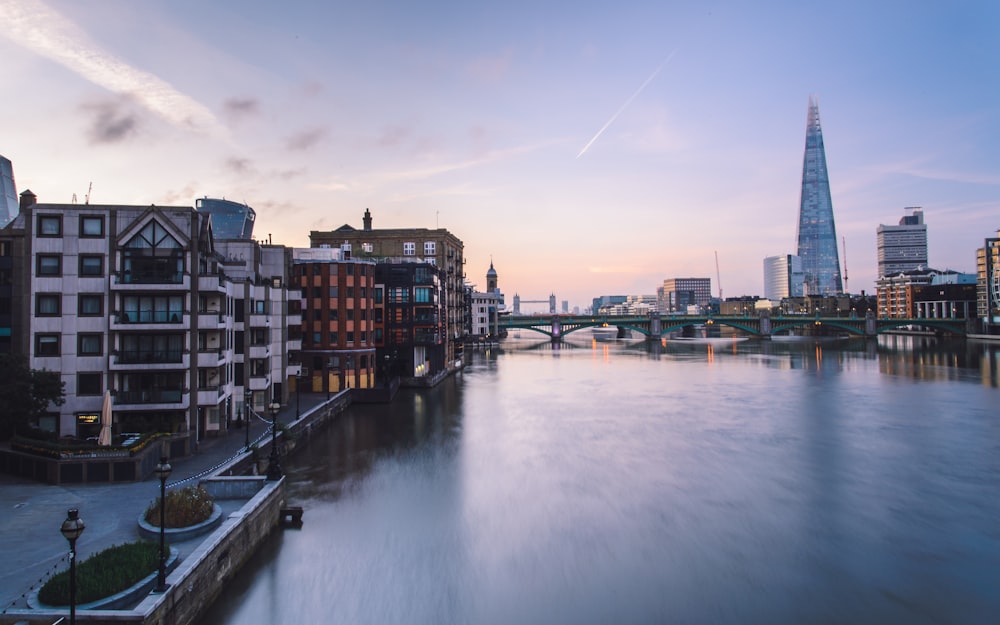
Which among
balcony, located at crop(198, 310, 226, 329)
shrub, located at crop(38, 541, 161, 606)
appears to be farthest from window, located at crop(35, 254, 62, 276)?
shrub, located at crop(38, 541, 161, 606)

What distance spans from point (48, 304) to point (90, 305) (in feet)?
6.74

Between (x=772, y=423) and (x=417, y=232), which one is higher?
(x=417, y=232)

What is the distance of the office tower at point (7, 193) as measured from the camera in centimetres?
6412

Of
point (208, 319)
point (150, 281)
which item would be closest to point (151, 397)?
point (208, 319)

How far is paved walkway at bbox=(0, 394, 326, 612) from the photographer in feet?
55.4

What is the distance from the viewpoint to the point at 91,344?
33.6 metres

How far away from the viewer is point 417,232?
105 m

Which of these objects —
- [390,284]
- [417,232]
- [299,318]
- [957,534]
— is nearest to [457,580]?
[957,534]

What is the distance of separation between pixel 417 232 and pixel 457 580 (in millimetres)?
87386

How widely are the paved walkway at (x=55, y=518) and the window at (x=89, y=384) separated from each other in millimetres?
6792

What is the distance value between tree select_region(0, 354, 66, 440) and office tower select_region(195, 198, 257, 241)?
52660 millimetres

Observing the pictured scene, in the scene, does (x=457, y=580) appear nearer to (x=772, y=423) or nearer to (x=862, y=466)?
(x=862, y=466)

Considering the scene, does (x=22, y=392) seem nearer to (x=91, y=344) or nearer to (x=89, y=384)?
(x=89, y=384)

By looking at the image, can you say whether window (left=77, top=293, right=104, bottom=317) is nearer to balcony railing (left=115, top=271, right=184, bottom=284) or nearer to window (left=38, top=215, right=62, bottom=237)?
balcony railing (left=115, top=271, right=184, bottom=284)
